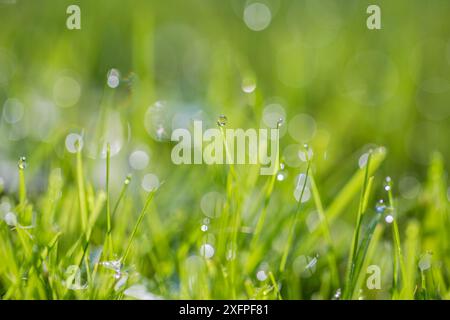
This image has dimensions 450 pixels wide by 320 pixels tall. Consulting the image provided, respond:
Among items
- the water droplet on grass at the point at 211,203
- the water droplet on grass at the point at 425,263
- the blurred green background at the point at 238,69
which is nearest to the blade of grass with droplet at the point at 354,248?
the water droplet on grass at the point at 425,263

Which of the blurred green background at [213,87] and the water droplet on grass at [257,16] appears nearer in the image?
the blurred green background at [213,87]

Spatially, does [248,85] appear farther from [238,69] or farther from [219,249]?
[219,249]

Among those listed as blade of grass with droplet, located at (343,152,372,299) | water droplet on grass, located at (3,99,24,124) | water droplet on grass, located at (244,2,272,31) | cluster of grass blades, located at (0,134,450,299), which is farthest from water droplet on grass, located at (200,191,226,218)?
water droplet on grass, located at (244,2,272,31)

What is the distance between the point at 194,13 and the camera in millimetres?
1707

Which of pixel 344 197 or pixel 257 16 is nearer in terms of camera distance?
pixel 344 197

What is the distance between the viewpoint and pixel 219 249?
2.72ft

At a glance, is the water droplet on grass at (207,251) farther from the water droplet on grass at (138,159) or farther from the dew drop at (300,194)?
the water droplet on grass at (138,159)

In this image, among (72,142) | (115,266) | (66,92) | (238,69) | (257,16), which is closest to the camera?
(115,266)

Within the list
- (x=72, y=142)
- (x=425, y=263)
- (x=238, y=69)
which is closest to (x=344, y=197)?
(x=425, y=263)

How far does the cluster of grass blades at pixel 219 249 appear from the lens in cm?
75

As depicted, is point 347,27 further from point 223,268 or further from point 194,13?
point 223,268

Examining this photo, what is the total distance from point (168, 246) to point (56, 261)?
16 cm

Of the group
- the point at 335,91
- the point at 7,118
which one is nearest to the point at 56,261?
the point at 7,118

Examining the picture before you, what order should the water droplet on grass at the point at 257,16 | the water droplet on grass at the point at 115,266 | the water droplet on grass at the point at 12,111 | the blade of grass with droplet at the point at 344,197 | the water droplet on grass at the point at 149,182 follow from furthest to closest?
the water droplet on grass at the point at 257,16
the water droplet on grass at the point at 12,111
the water droplet on grass at the point at 149,182
the blade of grass with droplet at the point at 344,197
the water droplet on grass at the point at 115,266
